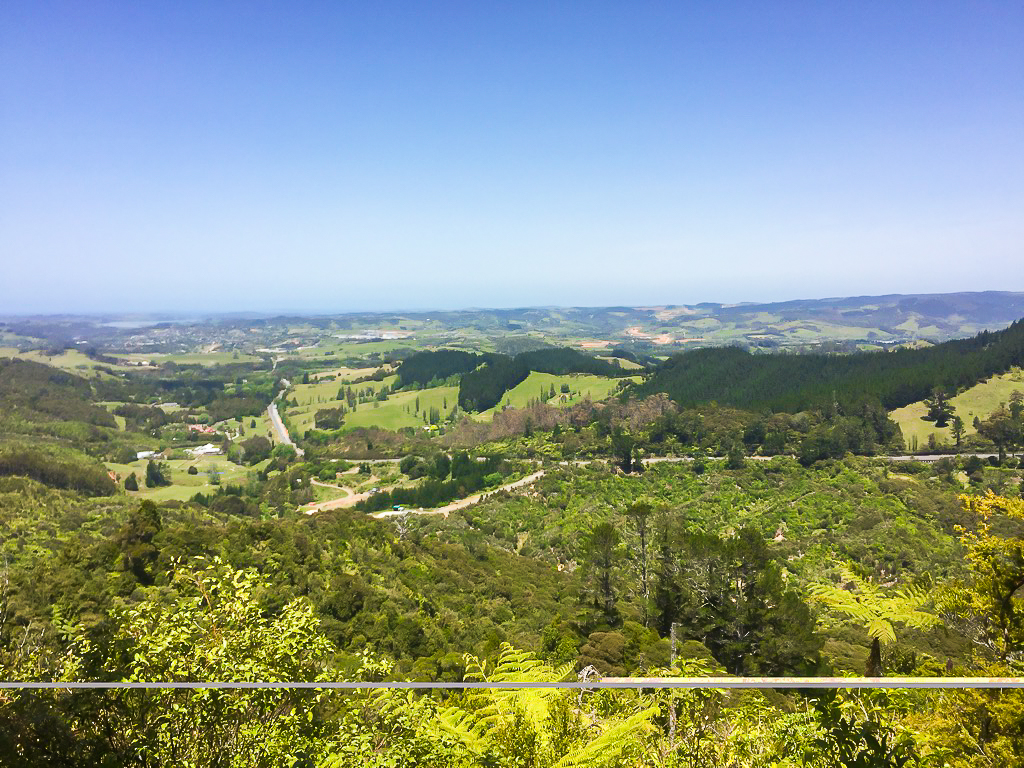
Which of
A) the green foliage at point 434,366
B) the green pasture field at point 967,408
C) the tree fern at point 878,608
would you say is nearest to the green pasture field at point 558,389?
the green foliage at point 434,366

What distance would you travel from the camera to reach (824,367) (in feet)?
272

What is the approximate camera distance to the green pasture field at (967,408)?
54.9 m

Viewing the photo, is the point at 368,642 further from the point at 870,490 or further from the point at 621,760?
the point at 870,490

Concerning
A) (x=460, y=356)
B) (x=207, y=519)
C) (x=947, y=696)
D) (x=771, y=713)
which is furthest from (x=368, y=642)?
(x=460, y=356)

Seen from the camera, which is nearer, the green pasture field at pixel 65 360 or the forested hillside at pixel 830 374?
A: the forested hillside at pixel 830 374

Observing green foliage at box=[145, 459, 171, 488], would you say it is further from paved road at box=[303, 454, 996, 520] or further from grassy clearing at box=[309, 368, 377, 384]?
grassy clearing at box=[309, 368, 377, 384]

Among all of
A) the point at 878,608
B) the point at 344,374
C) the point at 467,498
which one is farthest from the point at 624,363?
the point at 878,608

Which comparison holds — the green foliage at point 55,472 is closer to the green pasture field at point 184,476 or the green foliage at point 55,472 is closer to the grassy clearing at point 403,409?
the green pasture field at point 184,476

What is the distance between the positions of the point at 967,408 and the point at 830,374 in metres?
22.9

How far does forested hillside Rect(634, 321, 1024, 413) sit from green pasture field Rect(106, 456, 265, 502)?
213 ft

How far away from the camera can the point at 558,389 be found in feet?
353

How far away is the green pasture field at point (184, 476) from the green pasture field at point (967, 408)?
8158 cm

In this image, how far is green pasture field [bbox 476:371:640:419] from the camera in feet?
327

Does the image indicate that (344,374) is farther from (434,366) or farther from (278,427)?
(278,427)
